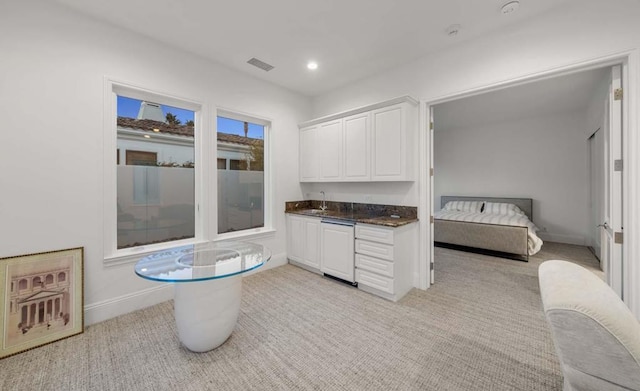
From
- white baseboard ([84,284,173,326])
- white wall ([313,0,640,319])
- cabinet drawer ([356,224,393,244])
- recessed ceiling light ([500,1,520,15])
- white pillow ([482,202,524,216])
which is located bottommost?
white baseboard ([84,284,173,326])

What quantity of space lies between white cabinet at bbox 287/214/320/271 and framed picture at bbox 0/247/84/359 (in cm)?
253

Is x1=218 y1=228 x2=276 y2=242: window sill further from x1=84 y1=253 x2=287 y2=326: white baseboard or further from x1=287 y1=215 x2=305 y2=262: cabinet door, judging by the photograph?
x1=84 y1=253 x2=287 y2=326: white baseboard

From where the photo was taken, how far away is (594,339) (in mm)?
1003

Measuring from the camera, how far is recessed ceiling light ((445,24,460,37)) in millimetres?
2572

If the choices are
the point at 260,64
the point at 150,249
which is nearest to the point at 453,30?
the point at 260,64

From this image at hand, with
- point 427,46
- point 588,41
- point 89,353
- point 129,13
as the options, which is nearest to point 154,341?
point 89,353

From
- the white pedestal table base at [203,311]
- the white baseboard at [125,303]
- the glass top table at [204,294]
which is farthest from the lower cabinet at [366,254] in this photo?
the white baseboard at [125,303]

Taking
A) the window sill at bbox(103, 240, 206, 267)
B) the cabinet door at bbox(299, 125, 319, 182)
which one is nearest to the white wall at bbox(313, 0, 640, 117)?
the cabinet door at bbox(299, 125, 319, 182)

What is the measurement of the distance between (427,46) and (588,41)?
1393 millimetres

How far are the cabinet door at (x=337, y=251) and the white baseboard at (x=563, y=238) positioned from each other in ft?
18.0

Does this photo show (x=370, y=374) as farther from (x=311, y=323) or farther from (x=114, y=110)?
(x=114, y=110)

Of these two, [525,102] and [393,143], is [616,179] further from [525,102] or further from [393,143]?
[525,102]

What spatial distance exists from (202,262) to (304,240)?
2.03m

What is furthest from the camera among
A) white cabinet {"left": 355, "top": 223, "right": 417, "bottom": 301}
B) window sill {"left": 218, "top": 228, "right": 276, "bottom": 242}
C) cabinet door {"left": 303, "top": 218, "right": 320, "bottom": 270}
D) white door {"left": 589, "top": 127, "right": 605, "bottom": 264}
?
white door {"left": 589, "top": 127, "right": 605, "bottom": 264}
